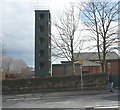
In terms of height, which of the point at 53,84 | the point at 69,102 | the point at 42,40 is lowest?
the point at 69,102

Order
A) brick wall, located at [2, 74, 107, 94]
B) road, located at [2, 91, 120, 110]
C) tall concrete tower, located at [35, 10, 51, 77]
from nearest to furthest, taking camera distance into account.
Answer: road, located at [2, 91, 120, 110] < brick wall, located at [2, 74, 107, 94] < tall concrete tower, located at [35, 10, 51, 77]

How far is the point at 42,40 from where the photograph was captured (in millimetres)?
83875

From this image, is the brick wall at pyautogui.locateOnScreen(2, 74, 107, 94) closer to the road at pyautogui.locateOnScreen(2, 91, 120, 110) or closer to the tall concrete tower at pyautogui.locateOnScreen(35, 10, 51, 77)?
the road at pyautogui.locateOnScreen(2, 91, 120, 110)

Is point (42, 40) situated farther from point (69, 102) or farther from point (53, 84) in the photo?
point (69, 102)

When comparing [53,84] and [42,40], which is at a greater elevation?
[42,40]

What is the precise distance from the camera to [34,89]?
34219mm

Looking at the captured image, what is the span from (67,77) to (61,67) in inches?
1584

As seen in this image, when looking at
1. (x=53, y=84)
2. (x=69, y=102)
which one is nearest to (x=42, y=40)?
(x=53, y=84)

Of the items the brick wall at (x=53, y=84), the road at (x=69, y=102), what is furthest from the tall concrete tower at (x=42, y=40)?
the road at (x=69, y=102)

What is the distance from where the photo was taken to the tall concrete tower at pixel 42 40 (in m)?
82.0

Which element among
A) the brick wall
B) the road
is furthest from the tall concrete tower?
the road

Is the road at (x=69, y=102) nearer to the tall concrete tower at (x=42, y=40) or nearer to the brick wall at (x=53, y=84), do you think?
the brick wall at (x=53, y=84)

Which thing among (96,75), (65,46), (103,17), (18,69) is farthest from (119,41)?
(18,69)

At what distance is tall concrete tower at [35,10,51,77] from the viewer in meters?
82.0
